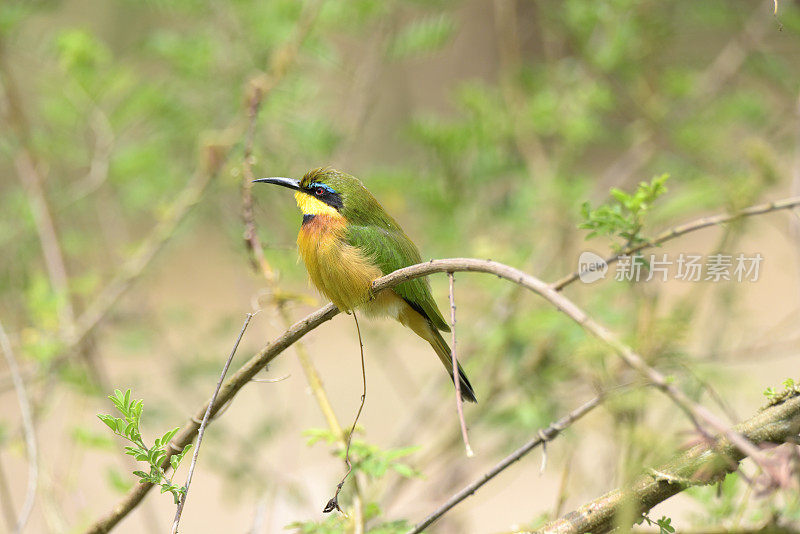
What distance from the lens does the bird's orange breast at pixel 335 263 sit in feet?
6.06

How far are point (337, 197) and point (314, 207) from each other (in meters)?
0.07

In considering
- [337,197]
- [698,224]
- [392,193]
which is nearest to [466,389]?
[337,197]

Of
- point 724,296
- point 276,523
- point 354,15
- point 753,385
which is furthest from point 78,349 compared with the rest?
point 753,385

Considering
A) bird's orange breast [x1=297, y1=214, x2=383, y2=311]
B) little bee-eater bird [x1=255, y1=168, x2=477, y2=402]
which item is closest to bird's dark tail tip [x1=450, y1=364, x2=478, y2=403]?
little bee-eater bird [x1=255, y1=168, x2=477, y2=402]

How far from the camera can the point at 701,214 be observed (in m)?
6.36

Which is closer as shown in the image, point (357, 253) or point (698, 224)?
point (698, 224)

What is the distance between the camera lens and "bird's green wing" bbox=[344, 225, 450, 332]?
1.87m

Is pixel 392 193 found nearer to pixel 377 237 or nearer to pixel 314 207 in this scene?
pixel 314 207

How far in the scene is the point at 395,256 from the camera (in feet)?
6.19

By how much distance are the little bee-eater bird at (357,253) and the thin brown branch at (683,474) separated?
2.05ft

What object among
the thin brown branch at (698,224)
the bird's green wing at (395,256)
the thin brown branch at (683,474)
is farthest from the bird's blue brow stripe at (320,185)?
the thin brown branch at (683,474)

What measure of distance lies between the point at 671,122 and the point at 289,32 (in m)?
1.89

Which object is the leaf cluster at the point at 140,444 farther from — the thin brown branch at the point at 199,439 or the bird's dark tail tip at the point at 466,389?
the bird's dark tail tip at the point at 466,389

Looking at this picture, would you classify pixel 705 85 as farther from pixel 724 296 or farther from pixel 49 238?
pixel 49 238
